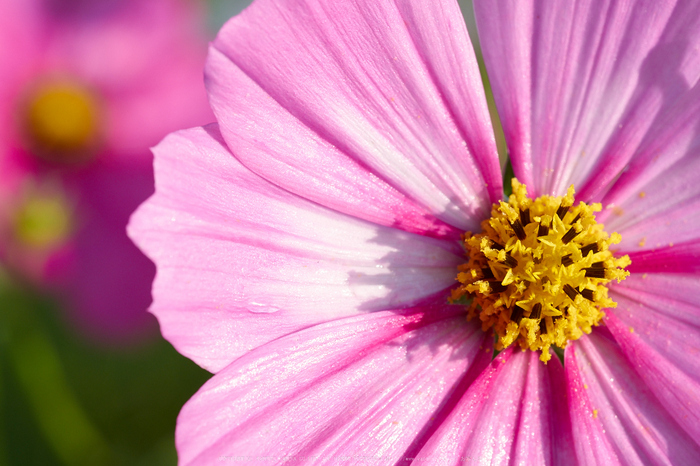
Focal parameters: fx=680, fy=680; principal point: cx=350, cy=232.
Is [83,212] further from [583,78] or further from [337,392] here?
[583,78]

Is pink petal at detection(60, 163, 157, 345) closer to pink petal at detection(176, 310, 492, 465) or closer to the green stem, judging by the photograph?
the green stem

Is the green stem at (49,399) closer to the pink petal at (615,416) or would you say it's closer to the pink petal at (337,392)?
the pink petal at (337,392)

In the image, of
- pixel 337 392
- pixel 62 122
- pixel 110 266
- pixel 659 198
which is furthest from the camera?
pixel 62 122

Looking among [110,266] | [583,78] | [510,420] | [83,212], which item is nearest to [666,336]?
[510,420]

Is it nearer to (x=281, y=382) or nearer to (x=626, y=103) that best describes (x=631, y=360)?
(x=626, y=103)

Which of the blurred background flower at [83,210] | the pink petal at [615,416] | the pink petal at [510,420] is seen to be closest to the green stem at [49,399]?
the blurred background flower at [83,210]

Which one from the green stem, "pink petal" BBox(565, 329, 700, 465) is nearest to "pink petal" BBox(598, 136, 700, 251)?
"pink petal" BBox(565, 329, 700, 465)
